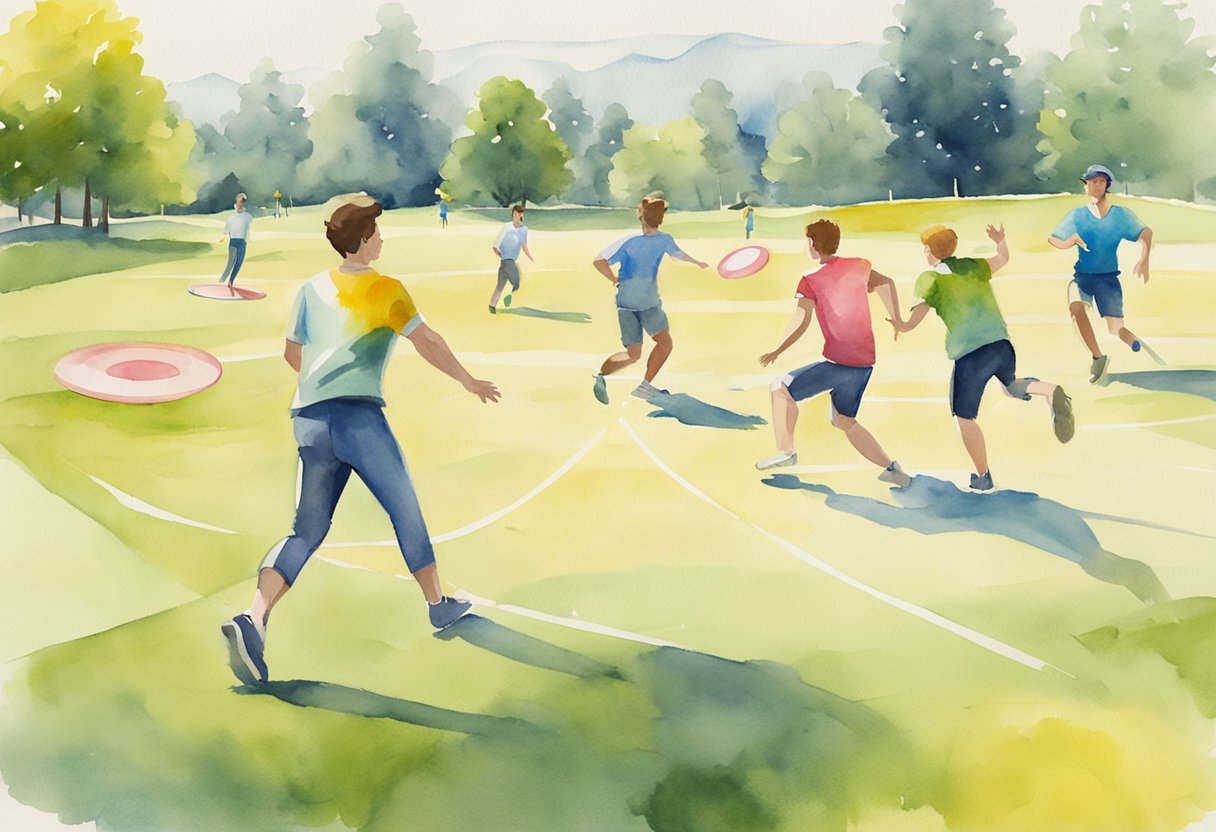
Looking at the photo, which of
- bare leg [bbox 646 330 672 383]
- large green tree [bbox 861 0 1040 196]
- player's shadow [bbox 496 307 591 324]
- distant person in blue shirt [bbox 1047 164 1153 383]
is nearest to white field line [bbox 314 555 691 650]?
bare leg [bbox 646 330 672 383]

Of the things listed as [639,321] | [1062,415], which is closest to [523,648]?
[1062,415]

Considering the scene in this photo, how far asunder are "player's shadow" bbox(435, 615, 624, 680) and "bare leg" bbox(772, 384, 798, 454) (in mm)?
3470

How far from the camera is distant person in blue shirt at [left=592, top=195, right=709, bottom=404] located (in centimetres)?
1174

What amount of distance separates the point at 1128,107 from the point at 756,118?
23.7 metres

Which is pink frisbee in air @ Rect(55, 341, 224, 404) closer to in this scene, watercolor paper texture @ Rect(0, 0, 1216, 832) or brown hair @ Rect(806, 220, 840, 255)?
watercolor paper texture @ Rect(0, 0, 1216, 832)

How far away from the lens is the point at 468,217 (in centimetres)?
5550

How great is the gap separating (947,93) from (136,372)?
52.0 meters

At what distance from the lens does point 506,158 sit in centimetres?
6750

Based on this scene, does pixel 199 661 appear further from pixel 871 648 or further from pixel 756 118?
pixel 756 118

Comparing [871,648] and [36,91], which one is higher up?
[36,91]

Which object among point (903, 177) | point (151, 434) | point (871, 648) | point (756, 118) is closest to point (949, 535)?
point (871, 648)

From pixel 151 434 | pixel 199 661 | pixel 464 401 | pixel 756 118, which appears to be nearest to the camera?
pixel 199 661

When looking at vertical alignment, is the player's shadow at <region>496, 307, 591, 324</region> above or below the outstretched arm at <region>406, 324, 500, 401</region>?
below

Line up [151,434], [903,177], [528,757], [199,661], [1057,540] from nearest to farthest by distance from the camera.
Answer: [528,757] < [199,661] < [1057,540] < [151,434] < [903,177]
